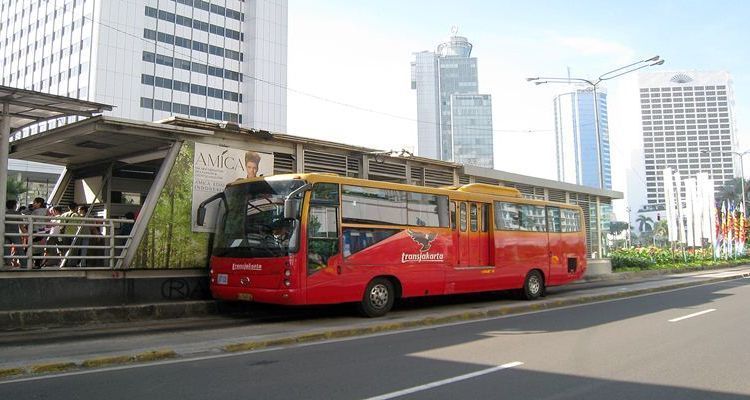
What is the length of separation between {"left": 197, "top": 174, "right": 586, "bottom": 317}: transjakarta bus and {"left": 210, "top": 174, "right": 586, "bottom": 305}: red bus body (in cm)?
2

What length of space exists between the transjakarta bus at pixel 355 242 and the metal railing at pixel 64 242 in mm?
1960

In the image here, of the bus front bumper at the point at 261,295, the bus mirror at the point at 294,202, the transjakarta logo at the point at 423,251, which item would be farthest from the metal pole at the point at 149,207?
the transjakarta logo at the point at 423,251

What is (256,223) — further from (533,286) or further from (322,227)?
(533,286)

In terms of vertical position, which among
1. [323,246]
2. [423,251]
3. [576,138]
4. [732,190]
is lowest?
[423,251]

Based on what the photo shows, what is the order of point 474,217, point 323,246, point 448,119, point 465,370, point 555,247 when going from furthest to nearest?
point 448,119 < point 555,247 < point 474,217 < point 323,246 < point 465,370

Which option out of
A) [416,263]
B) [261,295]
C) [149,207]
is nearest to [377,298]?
[416,263]

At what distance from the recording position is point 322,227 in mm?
11039

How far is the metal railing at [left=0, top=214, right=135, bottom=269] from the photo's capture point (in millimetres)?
10766

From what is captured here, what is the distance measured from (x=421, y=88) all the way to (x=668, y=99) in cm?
2204

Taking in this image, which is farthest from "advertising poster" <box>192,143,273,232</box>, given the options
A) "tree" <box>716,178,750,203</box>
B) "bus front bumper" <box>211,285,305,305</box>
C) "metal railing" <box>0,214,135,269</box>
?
"tree" <box>716,178,750,203</box>

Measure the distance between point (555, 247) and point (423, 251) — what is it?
5877mm

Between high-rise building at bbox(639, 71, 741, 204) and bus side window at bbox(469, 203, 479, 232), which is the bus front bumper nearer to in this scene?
bus side window at bbox(469, 203, 479, 232)

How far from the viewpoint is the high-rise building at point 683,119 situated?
43250mm

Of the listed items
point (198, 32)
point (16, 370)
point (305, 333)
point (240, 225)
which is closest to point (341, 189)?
point (240, 225)
